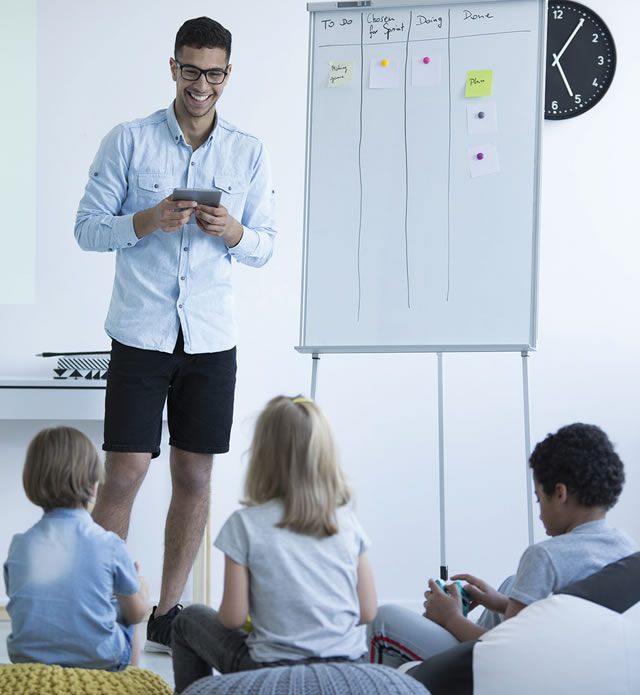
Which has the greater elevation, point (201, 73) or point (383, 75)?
point (383, 75)

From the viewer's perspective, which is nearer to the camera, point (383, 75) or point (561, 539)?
point (561, 539)

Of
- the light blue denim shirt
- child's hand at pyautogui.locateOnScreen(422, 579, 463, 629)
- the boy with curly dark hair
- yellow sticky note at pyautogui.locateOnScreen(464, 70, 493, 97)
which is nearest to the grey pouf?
the boy with curly dark hair

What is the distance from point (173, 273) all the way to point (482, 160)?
97 centimetres

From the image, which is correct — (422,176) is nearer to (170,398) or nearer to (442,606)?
(170,398)

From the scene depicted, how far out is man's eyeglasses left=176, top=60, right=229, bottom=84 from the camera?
242 centimetres

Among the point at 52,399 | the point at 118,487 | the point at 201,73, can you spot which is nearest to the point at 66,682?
the point at 118,487

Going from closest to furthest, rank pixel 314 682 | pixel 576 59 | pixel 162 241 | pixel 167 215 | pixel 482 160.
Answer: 1. pixel 314 682
2. pixel 167 215
3. pixel 162 241
4. pixel 482 160
5. pixel 576 59

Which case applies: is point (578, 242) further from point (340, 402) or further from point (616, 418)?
point (340, 402)

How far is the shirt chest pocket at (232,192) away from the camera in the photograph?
2578 millimetres

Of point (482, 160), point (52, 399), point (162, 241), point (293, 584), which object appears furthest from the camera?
point (52, 399)

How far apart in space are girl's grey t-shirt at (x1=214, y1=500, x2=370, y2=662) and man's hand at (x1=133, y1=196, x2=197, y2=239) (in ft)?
3.19

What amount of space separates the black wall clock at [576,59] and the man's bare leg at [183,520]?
6.12 feet

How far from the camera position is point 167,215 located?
2338mm

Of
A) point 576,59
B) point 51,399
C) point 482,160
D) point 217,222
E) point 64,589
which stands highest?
point 576,59
